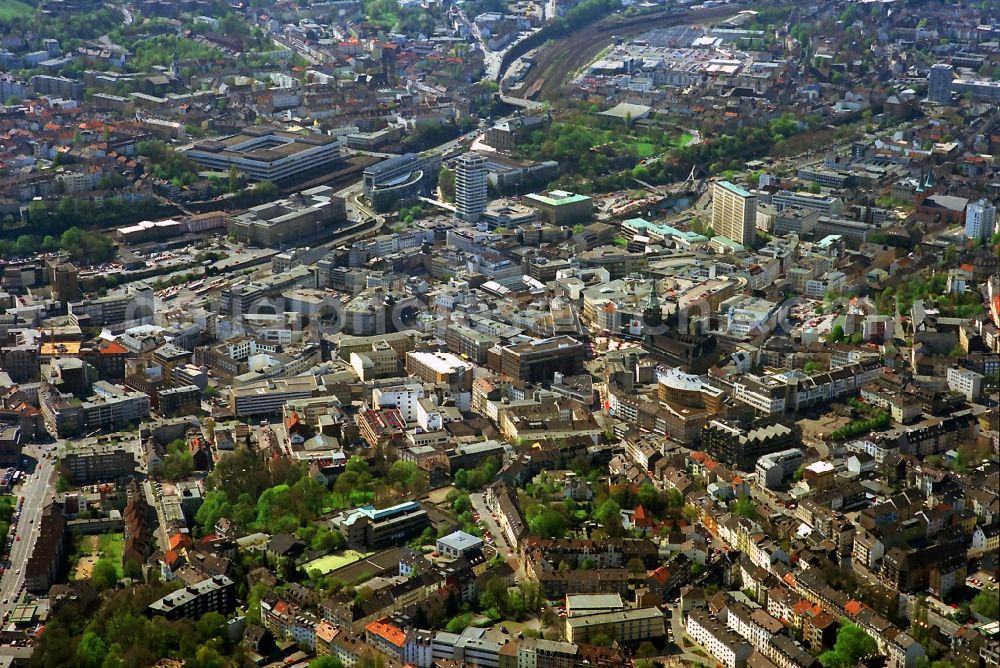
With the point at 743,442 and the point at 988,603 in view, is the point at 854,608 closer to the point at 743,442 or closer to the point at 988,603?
the point at 988,603

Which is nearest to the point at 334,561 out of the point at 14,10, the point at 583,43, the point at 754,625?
the point at 754,625

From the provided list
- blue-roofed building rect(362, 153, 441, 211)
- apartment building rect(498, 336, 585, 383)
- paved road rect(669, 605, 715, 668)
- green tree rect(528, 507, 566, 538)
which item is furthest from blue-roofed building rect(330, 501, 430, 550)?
blue-roofed building rect(362, 153, 441, 211)

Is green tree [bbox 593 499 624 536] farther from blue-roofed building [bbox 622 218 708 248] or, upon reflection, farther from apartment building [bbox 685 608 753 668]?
blue-roofed building [bbox 622 218 708 248]

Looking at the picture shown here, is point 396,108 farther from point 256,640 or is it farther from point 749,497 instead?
point 256,640

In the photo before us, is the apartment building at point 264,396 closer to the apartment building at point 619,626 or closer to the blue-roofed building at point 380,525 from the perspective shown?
the blue-roofed building at point 380,525

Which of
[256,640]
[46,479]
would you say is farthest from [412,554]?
[46,479]

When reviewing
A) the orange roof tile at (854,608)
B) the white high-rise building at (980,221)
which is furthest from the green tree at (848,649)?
the white high-rise building at (980,221)
